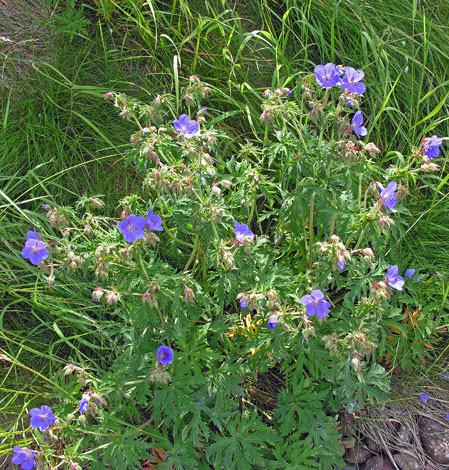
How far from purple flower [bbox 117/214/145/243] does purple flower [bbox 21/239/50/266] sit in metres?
0.36

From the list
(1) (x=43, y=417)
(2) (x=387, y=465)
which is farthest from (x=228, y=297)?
(2) (x=387, y=465)

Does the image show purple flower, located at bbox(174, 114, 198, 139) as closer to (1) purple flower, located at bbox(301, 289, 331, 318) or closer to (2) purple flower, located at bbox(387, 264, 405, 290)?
(1) purple flower, located at bbox(301, 289, 331, 318)

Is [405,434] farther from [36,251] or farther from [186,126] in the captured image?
[36,251]

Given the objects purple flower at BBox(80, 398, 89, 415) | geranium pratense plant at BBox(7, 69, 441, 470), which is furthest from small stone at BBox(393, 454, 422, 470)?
purple flower at BBox(80, 398, 89, 415)

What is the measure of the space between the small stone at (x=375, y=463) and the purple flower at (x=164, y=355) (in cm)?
122

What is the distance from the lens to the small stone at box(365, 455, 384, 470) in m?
2.70

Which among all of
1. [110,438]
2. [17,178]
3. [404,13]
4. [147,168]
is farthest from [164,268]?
[404,13]

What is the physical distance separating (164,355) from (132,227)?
543mm

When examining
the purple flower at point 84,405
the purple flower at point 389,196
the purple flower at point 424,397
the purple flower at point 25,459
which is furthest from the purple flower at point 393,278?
the purple flower at point 25,459

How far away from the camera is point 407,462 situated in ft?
8.90

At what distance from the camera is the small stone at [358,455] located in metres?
2.71

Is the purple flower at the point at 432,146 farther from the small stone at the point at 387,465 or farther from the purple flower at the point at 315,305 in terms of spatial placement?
the small stone at the point at 387,465

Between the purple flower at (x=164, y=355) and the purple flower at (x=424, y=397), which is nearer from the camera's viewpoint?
the purple flower at (x=164, y=355)

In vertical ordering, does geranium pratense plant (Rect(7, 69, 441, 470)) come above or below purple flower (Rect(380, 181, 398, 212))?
below
